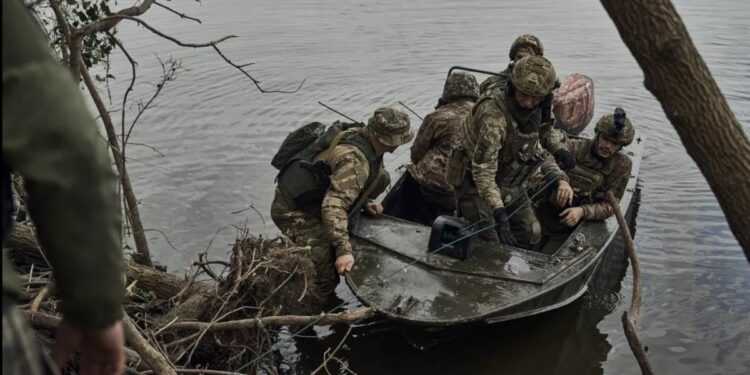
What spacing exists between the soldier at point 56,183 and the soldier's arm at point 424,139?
249 inches

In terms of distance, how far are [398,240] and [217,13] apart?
1675 centimetres

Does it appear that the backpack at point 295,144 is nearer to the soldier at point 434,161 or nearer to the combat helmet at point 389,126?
the combat helmet at point 389,126

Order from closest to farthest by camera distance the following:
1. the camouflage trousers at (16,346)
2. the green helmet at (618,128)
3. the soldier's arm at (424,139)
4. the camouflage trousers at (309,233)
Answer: the camouflage trousers at (16,346) < the camouflage trousers at (309,233) < the green helmet at (618,128) < the soldier's arm at (424,139)

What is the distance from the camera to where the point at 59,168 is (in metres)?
1.64

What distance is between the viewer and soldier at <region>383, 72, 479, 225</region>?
25.8ft

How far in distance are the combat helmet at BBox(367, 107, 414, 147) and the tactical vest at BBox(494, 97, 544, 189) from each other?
1042mm

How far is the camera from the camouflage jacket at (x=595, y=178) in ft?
24.3

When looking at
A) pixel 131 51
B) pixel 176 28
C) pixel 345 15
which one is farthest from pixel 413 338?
pixel 345 15

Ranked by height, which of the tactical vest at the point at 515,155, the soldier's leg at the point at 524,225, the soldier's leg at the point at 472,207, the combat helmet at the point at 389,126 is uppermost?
the combat helmet at the point at 389,126

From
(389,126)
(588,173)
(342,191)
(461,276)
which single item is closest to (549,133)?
(588,173)

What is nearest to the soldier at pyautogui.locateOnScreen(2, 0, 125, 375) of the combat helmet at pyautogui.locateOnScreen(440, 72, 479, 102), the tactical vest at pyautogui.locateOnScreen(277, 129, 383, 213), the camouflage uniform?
the tactical vest at pyautogui.locateOnScreen(277, 129, 383, 213)

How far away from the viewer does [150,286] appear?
6.05 meters

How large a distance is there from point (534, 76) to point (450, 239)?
63.1 inches

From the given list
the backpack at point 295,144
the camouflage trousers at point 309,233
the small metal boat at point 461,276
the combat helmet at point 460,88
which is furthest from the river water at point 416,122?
the combat helmet at point 460,88
